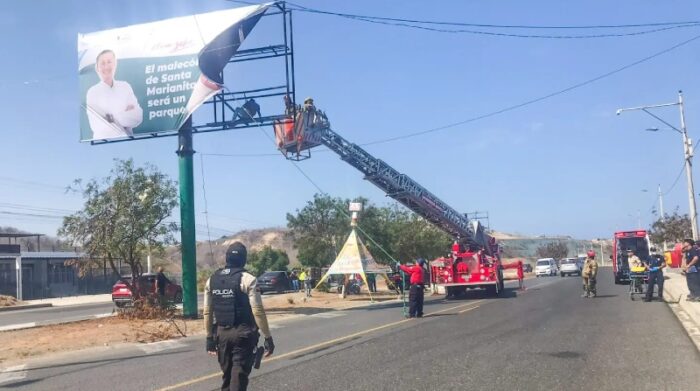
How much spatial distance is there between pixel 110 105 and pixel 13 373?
41.5 feet

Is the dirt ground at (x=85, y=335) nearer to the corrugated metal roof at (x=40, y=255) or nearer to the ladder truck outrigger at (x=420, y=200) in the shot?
the ladder truck outrigger at (x=420, y=200)

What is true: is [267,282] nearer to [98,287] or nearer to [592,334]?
[98,287]

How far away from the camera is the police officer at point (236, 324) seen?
6.25 m

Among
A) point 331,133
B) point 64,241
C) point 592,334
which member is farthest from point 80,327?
point 592,334

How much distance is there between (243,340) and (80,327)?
48.9 feet

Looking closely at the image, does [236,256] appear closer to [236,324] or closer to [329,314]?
[236,324]

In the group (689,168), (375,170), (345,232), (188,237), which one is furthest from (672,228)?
(188,237)

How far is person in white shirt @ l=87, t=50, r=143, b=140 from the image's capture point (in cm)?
2170

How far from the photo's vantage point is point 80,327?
19.2 metres

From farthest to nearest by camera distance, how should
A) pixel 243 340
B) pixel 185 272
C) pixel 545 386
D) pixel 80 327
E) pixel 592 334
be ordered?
1. pixel 185 272
2. pixel 80 327
3. pixel 592 334
4. pixel 545 386
5. pixel 243 340

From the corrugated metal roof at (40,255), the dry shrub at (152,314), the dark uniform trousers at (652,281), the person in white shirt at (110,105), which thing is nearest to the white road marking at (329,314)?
the dry shrub at (152,314)

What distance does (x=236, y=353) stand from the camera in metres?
Answer: 6.26

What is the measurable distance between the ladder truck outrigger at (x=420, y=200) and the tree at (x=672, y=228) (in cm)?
2692

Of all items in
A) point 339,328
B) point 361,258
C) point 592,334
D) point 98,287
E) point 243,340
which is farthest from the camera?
point 98,287
